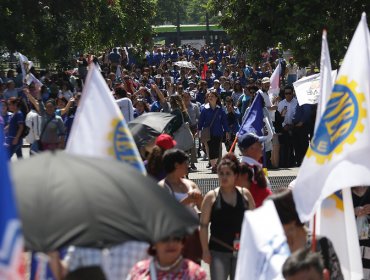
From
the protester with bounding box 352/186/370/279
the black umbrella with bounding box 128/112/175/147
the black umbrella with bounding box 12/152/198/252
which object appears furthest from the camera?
the black umbrella with bounding box 128/112/175/147

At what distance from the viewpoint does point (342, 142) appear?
273 inches

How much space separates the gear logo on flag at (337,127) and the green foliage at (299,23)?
40.5 feet

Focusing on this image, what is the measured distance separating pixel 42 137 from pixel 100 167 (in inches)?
442

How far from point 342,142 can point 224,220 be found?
1714 mm

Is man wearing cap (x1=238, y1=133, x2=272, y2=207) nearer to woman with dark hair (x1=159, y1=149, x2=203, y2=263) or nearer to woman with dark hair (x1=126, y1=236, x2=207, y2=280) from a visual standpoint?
woman with dark hair (x1=159, y1=149, x2=203, y2=263)

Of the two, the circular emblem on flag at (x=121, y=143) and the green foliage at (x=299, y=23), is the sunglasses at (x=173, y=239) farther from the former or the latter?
the green foliage at (x=299, y=23)

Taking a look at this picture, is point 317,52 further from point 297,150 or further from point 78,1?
point 78,1

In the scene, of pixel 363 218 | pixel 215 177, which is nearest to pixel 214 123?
pixel 215 177

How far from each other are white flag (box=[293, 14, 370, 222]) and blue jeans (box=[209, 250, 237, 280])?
1.74 metres

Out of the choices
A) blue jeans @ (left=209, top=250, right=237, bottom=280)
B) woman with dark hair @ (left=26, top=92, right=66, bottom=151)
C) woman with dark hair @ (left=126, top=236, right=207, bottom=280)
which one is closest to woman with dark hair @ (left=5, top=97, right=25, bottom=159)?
woman with dark hair @ (left=26, top=92, right=66, bottom=151)

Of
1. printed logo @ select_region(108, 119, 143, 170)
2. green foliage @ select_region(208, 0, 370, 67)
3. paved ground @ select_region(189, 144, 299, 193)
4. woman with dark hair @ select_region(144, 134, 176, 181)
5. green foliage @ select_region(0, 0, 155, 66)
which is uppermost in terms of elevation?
green foliage @ select_region(0, 0, 155, 66)

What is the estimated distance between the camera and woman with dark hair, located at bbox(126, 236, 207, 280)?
20.4 ft

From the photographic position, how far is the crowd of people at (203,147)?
6.32 meters

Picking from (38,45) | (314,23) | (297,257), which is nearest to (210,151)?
(314,23)
